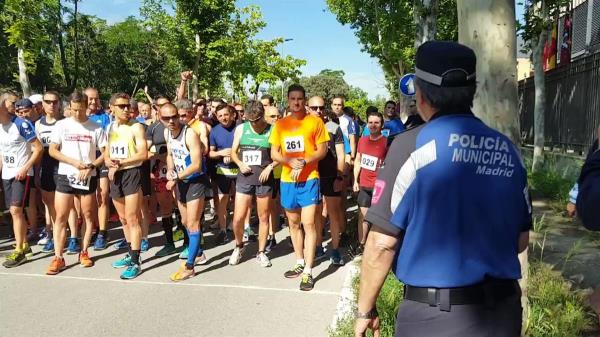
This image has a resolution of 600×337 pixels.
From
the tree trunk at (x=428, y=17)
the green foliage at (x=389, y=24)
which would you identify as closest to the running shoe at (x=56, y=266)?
the tree trunk at (x=428, y=17)

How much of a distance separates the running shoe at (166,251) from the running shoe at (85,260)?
0.84 metres

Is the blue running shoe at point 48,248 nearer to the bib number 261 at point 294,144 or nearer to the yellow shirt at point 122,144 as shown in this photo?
the yellow shirt at point 122,144

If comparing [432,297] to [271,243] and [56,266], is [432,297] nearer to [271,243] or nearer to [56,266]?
[56,266]

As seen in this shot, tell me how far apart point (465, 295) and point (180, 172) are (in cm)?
450

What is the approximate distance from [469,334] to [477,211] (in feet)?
1.46

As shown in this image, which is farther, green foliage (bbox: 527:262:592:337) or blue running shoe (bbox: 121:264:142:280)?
blue running shoe (bbox: 121:264:142:280)

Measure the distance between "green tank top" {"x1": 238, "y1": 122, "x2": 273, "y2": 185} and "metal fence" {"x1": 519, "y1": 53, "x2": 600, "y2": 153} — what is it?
538 centimetres

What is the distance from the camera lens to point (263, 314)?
4.55 m

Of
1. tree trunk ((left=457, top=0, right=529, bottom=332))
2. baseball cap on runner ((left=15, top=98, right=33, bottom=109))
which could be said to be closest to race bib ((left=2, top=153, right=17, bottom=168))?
baseball cap on runner ((left=15, top=98, right=33, bottom=109))

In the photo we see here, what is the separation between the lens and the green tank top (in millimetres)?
6238

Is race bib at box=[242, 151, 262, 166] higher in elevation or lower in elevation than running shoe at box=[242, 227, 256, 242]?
higher

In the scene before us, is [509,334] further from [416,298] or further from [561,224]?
[561,224]

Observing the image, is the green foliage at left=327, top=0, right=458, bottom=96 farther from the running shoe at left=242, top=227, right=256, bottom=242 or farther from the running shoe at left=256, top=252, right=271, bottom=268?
the running shoe at left=256, top=252, right=271, bottom=268

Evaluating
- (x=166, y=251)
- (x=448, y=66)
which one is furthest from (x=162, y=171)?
(x=448, y=66)
